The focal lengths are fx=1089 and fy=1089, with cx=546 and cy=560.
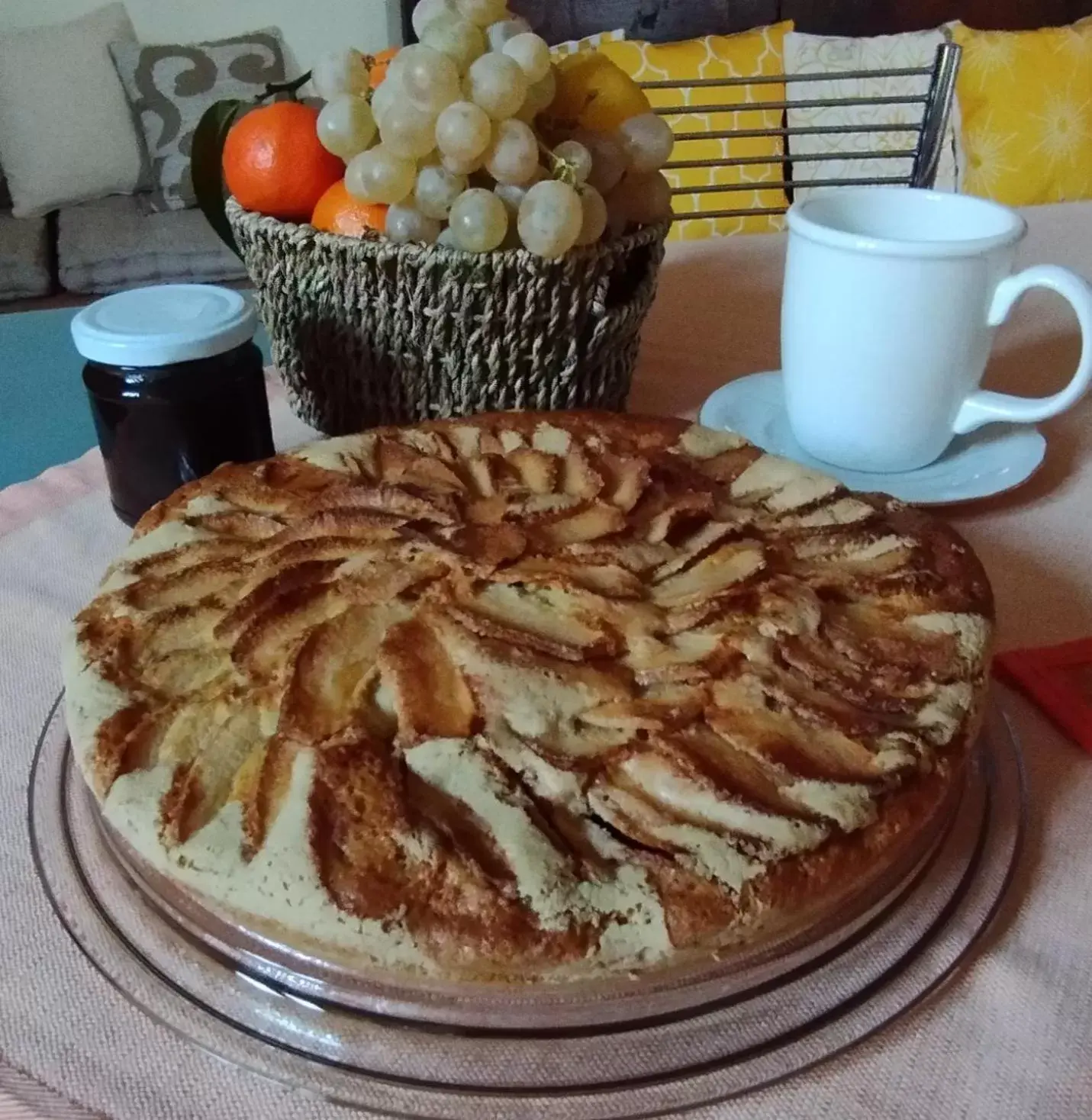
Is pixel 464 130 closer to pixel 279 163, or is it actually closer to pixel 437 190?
pixel 437 190

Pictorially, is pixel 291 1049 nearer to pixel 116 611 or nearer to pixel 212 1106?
pixel 212 1106

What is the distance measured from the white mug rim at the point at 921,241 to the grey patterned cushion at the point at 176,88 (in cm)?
275

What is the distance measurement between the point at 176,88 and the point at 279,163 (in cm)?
273

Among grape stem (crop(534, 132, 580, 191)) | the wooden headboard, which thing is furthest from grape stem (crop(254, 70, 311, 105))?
the wooden headboard

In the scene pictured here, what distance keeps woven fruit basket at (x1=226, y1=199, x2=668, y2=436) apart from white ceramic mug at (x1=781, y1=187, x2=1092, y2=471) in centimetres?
13

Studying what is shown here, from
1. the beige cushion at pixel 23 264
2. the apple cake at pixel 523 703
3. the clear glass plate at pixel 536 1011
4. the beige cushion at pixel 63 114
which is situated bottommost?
the beige cushion at pixel 23 264

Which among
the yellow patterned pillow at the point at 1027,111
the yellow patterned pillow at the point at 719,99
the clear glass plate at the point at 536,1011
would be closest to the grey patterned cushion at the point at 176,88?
the yellow patterned pillow at the point at 719,99

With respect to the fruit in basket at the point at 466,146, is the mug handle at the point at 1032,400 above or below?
below

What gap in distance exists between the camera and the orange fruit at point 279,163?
2.64ft

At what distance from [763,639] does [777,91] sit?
→ 7.27ft

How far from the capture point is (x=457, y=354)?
79cm

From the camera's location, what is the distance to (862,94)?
2.48m

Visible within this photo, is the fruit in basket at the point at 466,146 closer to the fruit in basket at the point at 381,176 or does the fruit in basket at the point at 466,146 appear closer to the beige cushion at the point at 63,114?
the fruit in basket at the point at 381,176

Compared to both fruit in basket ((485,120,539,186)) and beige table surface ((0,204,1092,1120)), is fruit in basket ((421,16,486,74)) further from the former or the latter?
beige table surface ((0,204,1092,1120))
